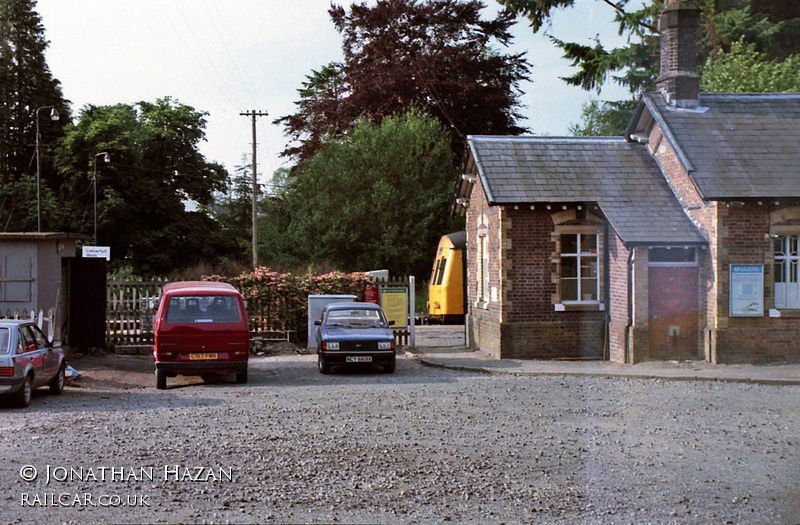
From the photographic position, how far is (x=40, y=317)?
17750 mm

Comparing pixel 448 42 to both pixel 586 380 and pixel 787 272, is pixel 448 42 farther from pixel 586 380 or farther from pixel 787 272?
pixel 586 380

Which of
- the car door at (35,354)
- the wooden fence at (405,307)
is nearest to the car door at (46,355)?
the car door at (35,354)

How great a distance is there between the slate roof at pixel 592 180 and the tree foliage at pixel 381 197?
56.0ft

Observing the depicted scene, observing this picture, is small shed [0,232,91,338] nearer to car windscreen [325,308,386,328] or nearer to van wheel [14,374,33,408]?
van wheel [14,374,33,408]

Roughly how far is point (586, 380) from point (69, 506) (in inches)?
459

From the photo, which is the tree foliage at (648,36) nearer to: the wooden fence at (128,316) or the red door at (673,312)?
the red door at (673,312)

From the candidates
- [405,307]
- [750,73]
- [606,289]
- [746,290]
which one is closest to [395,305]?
[405,307]

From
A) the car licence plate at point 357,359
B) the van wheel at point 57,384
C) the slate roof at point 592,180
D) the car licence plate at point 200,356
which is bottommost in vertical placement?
the van wheel at point 57,384

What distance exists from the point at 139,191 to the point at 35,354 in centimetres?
4027

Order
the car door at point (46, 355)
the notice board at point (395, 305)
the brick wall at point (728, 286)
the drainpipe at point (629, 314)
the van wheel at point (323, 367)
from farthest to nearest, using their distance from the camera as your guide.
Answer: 1. the notice board at point (395, 305)
2. the drainpipe at point (629, 314)
3. the brick wall at point (728, 286)
4. the van wheel at point (323, 367)
5. the car door at point (46, 355)

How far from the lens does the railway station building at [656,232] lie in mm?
19016

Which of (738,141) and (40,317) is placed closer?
(40,317)

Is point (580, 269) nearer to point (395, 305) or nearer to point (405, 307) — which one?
point (405, 307)

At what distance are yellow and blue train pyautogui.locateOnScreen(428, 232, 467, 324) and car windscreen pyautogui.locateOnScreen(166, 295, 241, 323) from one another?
17.5 meters
